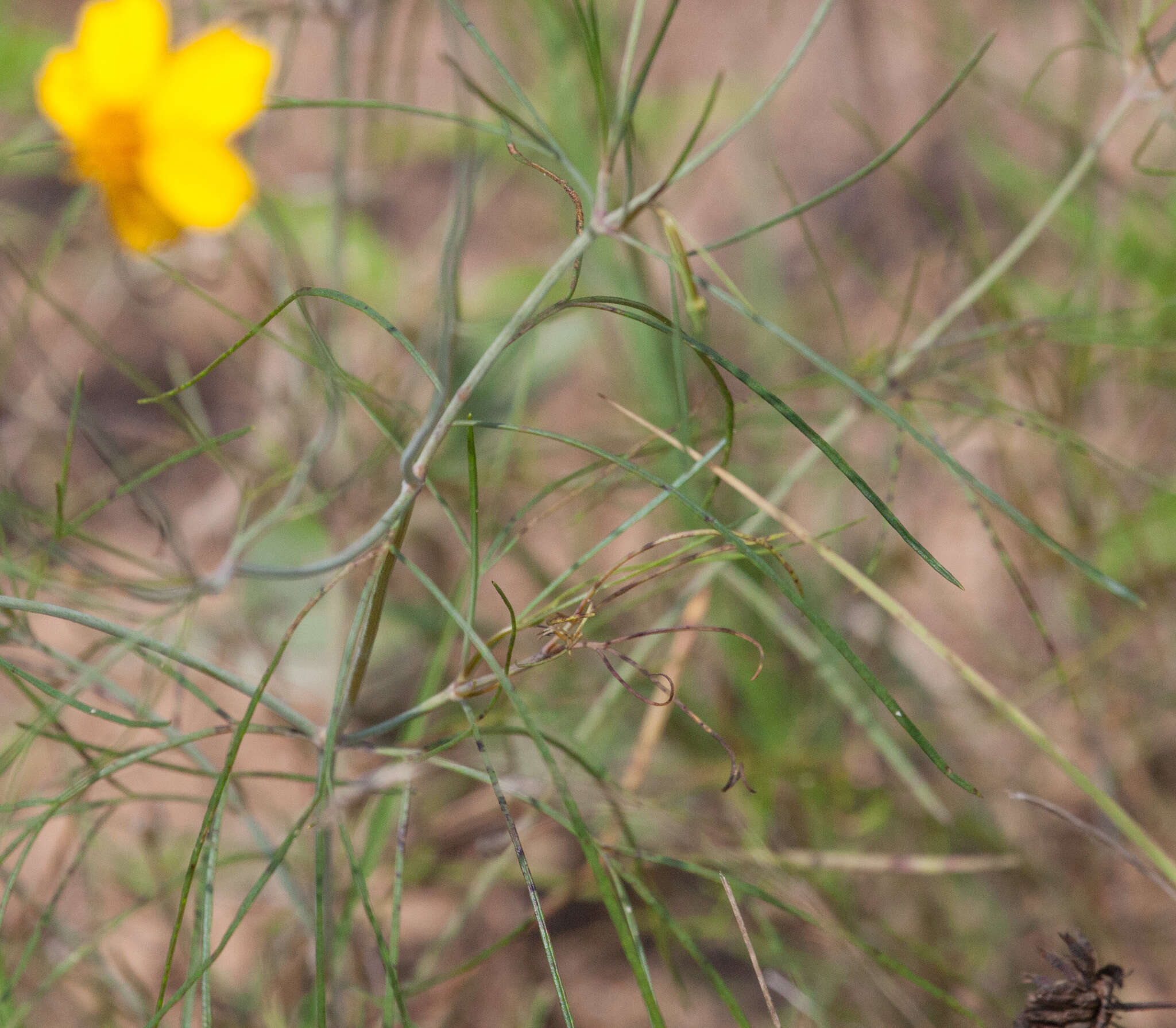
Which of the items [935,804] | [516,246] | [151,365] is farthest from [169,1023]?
[516,246]

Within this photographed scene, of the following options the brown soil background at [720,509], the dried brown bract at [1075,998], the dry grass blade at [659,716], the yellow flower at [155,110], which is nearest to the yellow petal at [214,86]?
the yellow flower at [155,110]

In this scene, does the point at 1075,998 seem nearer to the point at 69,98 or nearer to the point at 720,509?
the point at 720,509

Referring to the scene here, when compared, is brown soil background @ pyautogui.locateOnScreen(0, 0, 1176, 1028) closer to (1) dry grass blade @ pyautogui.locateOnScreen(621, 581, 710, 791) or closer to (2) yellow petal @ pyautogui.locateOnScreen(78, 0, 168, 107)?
(1) dry grass blade @ pyautogui.locateOnScreen(621, 581, 710, 791)

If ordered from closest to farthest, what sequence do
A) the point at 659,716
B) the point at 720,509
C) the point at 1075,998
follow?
the point at 1075,998
the point at 659,716
the point at 720,509

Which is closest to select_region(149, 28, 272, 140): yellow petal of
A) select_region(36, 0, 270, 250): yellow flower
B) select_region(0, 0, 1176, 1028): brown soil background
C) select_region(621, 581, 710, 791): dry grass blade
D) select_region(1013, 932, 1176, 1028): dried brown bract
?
select_region(36, 0, 270, 250): yellow flower

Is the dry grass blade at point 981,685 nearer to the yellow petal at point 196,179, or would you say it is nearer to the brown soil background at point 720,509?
the brown soil background at point 720,509

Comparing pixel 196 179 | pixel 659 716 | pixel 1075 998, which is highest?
pixel 196 179

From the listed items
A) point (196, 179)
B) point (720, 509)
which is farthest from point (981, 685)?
point (196, 179)
